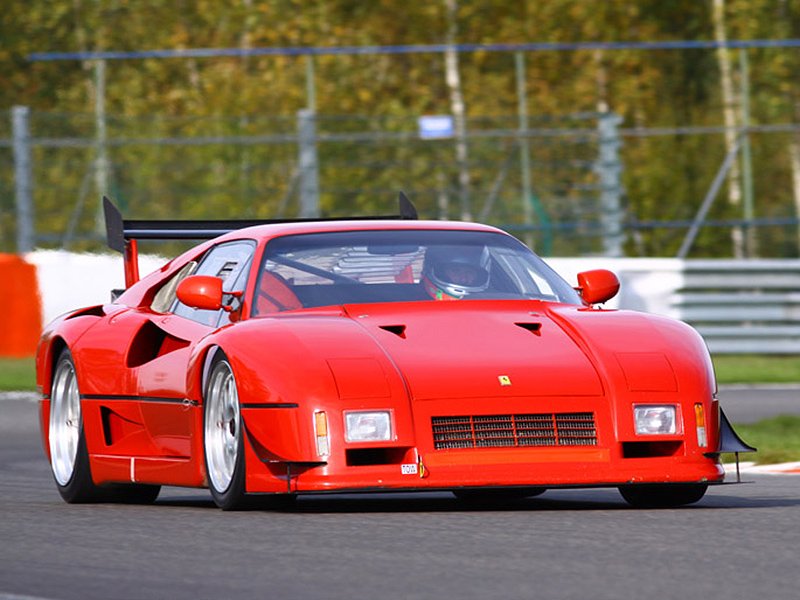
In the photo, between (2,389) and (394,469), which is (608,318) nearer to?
(394,469)

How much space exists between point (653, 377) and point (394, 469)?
1.08 meters

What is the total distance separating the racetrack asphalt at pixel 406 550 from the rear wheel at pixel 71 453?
0.39 m

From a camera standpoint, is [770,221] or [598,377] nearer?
[598,377]

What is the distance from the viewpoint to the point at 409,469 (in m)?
7.84

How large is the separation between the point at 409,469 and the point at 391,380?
334 mm

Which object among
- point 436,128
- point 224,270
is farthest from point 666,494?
point 436,128

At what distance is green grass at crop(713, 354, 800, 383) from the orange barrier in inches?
255

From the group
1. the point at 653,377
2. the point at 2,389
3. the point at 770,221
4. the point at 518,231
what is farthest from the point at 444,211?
the point at 653,377

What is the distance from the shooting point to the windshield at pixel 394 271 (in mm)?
8820

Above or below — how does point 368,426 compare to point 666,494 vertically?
above

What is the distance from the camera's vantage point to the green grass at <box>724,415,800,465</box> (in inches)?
464

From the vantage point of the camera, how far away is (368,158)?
22828 mm

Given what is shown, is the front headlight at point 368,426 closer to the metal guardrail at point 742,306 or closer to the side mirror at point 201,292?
the side mirror at point 201,292

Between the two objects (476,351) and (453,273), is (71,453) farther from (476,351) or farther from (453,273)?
(476,351)
